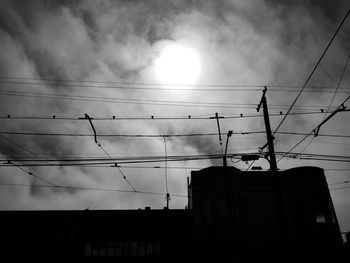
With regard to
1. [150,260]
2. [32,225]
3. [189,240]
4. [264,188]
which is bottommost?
[150,260]

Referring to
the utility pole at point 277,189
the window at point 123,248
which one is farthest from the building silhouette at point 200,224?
the utility pole at point 277,189

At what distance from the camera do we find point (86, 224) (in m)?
21.4

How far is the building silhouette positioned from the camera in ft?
63.4

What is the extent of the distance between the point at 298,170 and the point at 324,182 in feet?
6.74

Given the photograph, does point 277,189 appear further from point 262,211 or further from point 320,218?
point 320,218

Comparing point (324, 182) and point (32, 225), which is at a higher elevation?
point (324, 182)

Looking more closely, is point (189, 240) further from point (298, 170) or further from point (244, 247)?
point (298, 170)

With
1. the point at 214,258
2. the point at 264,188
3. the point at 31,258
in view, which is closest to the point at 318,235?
the point at 264,188

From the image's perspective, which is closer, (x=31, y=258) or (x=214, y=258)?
(x=214, y=258)

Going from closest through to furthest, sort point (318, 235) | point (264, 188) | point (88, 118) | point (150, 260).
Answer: point (88, 118) < point (318, 235) < point (150, 260) < point (264, 188)

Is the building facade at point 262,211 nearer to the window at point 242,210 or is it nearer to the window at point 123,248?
the window at point 242,210

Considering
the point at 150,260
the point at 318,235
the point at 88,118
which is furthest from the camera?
the point at 150,260

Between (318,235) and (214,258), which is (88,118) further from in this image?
(318,235)

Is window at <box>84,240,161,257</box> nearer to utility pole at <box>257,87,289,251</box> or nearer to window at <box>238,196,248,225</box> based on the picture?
window at <box>238,196,248,225</box>
